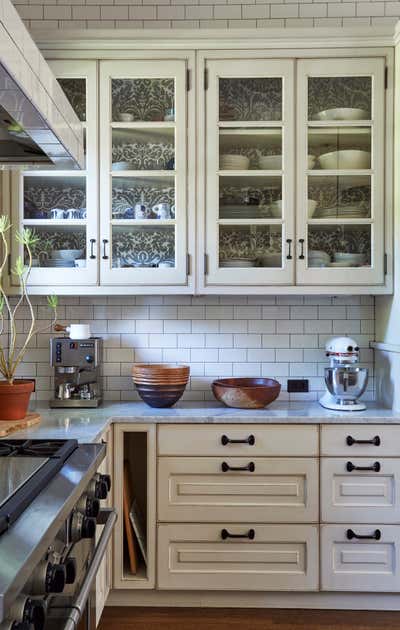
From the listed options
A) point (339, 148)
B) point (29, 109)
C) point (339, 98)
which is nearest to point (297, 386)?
point (339, 148)

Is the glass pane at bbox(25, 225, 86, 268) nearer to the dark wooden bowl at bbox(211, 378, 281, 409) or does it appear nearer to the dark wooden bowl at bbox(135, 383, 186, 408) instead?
the dark wooden bowl at bbox(135, 383, 186, 408)

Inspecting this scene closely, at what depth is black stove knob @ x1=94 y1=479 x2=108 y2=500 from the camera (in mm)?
1689

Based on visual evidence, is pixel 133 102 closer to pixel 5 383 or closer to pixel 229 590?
pixel 5 383

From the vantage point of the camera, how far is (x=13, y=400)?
2199 mm

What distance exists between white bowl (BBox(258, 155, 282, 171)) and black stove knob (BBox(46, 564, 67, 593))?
6.81 feet

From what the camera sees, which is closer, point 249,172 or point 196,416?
point 196,416

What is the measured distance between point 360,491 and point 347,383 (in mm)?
481

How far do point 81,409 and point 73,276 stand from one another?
2.08 ft

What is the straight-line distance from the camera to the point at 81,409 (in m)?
2.68

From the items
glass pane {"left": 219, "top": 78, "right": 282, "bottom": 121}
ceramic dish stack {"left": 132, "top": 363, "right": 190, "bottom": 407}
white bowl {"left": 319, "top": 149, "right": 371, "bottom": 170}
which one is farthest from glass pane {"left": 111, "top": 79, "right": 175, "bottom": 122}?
ceramic dish stack {"left": 132, "top": 363, "right": 190, "bottom": 407}

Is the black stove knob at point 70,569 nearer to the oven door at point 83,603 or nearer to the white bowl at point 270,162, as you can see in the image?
the oven door at point 83,603

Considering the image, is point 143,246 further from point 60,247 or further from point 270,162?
point 270,162

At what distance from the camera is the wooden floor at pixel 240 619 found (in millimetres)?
2402

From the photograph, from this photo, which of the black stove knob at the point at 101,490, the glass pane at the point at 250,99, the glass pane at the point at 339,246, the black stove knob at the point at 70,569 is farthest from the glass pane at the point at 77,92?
the black stove knob at the point at 70,569
